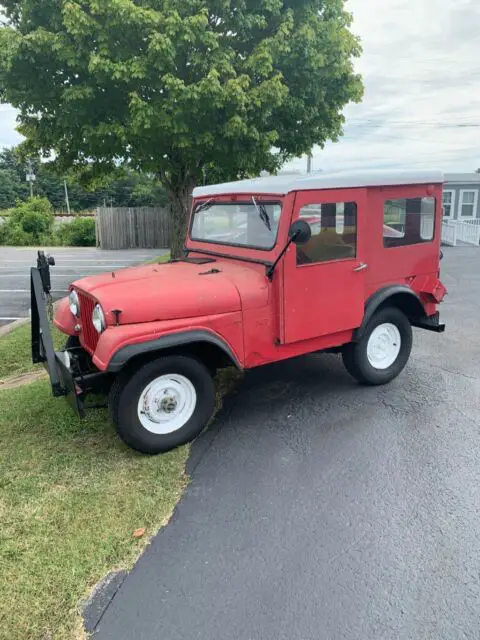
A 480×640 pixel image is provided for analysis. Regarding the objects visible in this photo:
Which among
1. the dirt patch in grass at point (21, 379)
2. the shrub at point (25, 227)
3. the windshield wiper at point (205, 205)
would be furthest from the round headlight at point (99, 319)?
the shrub at point (25, 227)

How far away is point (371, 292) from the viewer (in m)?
4.85

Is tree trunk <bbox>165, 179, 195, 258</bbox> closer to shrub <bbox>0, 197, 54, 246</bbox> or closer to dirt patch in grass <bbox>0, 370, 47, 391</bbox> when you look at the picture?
dirt patch in grass <bbox>0, 370, 47, 391</bbox>

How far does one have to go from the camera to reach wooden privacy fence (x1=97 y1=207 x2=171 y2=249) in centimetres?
2145

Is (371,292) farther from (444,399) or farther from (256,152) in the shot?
(256,152)

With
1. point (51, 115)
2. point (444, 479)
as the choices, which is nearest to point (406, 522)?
point (444, 479)

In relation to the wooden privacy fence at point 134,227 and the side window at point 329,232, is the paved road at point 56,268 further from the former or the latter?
the side window at point 329,232

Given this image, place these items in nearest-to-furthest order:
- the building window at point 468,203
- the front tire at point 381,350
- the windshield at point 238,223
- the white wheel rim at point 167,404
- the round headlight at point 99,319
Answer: the round headlight at point 99,319, the white wheel rim at point 167,404, the windshield at point 238,223, the front tire at point 381,350, the building window at point 468,203

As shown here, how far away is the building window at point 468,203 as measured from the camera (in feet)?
87.3

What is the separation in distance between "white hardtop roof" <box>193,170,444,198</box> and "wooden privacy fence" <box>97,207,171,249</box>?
16.9 metres

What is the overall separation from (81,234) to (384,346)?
70.6 feet

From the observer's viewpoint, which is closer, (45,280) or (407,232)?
(45,280)

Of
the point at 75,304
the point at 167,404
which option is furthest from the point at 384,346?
the point at 75,304

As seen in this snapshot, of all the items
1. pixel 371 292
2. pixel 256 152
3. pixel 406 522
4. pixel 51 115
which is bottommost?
pixel 406 522

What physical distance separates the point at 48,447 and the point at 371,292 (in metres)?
3.29
